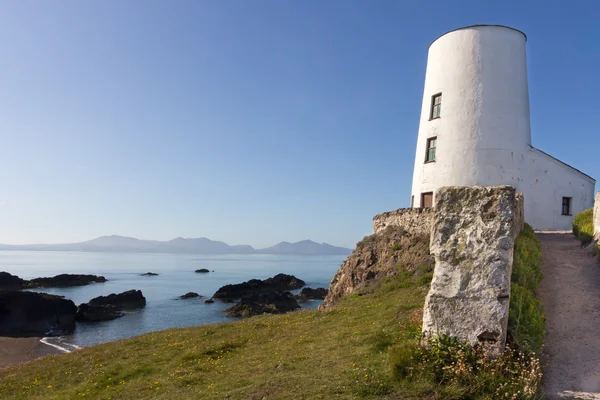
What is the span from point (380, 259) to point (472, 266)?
18615mm

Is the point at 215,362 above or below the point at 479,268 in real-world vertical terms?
below

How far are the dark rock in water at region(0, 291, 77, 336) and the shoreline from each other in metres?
3.06

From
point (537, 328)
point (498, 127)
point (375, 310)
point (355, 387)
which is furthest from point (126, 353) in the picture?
point (498, 127)

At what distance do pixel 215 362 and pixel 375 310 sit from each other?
686 cm

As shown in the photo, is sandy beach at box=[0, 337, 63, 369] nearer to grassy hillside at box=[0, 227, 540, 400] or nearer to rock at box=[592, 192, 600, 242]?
grassy hillside at box=[0, 227, 540, 400]

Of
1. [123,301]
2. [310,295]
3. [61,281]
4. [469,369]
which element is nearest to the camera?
[469,369]

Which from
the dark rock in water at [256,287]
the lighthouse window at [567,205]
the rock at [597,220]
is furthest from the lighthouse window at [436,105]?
the dark rock in water at [256,287]

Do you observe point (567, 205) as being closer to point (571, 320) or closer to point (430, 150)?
point (430, 150)

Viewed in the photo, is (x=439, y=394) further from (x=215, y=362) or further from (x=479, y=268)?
(x=215, y=362)

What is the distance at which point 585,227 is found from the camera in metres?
21.7

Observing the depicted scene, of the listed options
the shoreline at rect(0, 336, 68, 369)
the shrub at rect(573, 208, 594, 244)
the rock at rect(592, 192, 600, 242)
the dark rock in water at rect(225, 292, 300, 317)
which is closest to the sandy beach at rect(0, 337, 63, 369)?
the shoreline at rect(0, 336, 68, 369)

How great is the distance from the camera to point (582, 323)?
1226 cm

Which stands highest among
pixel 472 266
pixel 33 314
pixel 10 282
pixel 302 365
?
pixel 472 266

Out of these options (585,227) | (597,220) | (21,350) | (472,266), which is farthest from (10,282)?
(472,266)
